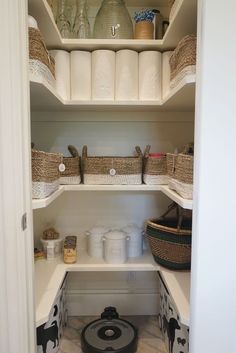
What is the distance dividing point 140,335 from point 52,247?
0.75 metres

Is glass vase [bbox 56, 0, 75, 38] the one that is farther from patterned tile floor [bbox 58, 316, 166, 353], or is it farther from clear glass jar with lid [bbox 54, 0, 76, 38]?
patterned tile floor [bbox 58, 316, 166, 353]

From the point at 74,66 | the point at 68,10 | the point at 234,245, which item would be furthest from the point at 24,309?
the point at 68,10

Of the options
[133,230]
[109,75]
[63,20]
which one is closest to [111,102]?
[109,75]

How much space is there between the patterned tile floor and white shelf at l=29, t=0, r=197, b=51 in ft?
5.46

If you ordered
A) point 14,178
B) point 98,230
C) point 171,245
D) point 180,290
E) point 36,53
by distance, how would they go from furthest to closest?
1. point 98,230
2. point 171,245
3. point 180,290
4. point 36,53
5. point 14,178

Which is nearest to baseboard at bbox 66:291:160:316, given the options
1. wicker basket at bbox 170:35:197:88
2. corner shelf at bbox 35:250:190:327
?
corner shelf at bbox 35:250:190:327

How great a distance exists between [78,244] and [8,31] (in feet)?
4.58

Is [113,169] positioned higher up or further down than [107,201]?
higher up

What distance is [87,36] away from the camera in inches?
65.3

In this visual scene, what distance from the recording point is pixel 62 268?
1593 millimetres

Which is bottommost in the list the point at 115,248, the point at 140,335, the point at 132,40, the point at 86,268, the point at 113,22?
the point at 140,335

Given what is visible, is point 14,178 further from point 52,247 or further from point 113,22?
point 113,22

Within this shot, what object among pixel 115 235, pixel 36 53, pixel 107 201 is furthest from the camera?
pixel 107 201

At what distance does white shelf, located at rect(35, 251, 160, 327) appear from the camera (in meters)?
1.34
